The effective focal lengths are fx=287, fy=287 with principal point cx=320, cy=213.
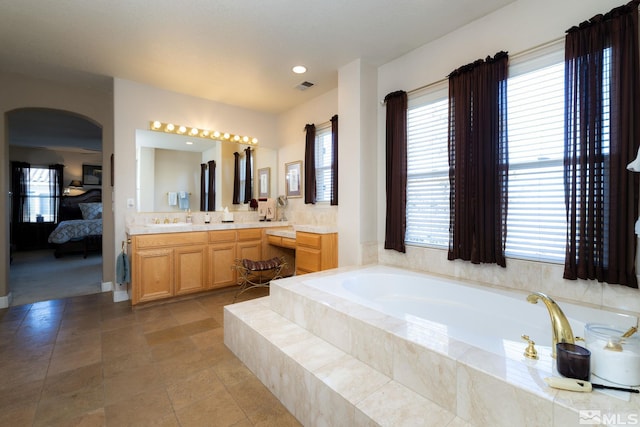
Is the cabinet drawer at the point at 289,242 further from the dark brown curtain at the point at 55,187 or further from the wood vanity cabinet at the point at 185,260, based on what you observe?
the dark brown curtain at the point at 55,187

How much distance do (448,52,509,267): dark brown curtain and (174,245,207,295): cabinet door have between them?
2786 millimetres

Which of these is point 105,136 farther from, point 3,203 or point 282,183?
point 282,183

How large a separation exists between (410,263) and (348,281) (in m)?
0.81

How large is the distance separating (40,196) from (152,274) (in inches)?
258

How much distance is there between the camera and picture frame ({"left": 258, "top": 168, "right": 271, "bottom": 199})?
4621mm

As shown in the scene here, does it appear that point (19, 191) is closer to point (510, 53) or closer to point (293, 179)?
point (293, 179)

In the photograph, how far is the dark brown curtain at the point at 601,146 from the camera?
5.55ft

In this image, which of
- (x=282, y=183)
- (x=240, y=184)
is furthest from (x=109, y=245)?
(x=282, y=183)

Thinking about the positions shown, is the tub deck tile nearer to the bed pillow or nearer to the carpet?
the carpet

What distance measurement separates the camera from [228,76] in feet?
Answer: 11.0

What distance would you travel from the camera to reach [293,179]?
14.6 ft

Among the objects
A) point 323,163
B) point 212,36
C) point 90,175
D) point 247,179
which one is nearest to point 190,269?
point 247,179

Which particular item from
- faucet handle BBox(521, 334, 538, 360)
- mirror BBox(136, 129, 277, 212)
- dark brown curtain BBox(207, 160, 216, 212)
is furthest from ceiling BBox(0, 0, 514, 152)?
faucet handle BBox(521, 334, 538, 360)

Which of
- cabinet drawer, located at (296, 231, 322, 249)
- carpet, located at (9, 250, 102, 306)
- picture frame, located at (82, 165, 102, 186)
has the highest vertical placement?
picture frame, located at (82, 165, 102, 186)
